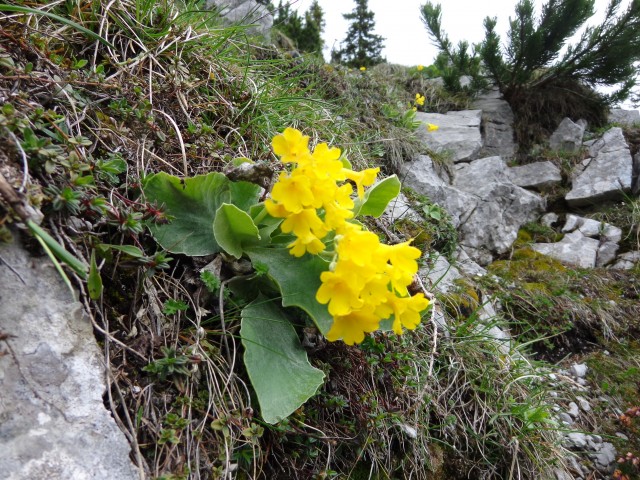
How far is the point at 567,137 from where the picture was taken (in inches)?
222

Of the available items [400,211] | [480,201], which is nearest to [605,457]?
[400,211]

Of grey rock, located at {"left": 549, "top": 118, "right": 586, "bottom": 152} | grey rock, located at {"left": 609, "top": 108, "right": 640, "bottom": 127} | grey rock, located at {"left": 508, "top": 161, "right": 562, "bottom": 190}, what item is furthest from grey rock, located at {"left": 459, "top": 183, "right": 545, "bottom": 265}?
grey rock, located at {"left": 609, "top": 108, "right": 640, "bottom": 127}

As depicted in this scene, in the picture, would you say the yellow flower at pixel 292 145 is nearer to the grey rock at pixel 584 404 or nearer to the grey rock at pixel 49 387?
the grey rock at pixel 49 387

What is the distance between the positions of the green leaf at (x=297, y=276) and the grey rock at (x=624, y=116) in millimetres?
6501

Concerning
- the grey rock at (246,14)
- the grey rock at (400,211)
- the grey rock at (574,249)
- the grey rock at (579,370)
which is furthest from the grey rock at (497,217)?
the grey rock at (246,14)

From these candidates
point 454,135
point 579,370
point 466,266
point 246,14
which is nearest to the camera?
Result: point 246,14

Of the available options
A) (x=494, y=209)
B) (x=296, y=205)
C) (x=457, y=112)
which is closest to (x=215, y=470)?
(x=296, y=205)

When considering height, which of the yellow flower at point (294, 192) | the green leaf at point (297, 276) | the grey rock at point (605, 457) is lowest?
the grey rock at point (605, 457)

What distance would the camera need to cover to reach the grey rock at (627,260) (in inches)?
151

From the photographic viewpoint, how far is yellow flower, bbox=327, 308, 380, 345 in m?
1.03

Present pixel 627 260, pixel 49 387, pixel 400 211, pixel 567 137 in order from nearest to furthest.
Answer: pixel 49 387, pixel 400 211, pixel 627 260, pixel 567 137

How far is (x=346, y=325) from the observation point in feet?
3.43

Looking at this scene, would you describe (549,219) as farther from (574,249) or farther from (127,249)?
(127,249)

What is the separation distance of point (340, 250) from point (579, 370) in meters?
2.28
